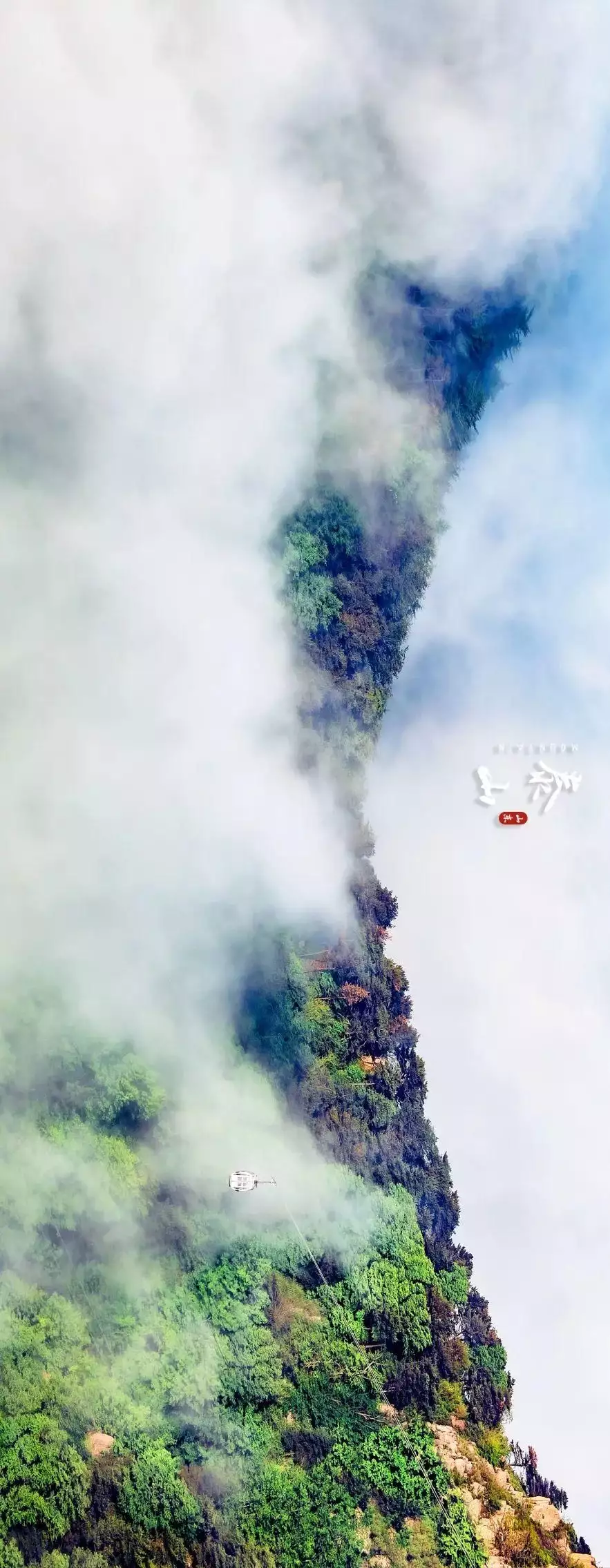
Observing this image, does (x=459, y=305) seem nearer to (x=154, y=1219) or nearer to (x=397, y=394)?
(x=397, y=394)

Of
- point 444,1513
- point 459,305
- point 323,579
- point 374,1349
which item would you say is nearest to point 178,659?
point 323,579

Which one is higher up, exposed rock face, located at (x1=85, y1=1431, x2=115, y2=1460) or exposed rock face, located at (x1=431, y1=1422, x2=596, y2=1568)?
exposed rock face, located at (x1=431, y1=1422, x2=596, y2=1568)

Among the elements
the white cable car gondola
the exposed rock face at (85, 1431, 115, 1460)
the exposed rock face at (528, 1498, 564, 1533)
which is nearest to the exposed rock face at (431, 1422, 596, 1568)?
the exposed rock face at (528, 1498, 564, 1533)
